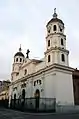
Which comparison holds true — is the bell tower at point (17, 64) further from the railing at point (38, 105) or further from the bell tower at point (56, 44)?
the railing at point (38, 105)

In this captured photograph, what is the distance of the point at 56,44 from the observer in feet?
126

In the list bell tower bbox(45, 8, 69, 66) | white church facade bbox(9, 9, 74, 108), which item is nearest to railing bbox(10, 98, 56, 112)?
white church facade bbox(9, 9, 74, 108)

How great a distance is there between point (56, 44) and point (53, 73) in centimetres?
685

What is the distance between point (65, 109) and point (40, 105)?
541cm

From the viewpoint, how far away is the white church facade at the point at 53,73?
1373 inches

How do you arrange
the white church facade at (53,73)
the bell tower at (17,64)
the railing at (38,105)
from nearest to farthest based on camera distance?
1. the railing at (38,105)
2. the white church facade at (53,73)
3. the bell tower at (17,64)

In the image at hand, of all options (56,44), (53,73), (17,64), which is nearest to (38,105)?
(53,73)

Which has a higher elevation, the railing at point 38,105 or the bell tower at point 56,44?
the bell tower at point 56,44

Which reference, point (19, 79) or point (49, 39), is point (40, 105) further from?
point (19, 79)

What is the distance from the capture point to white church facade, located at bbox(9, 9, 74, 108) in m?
34.9

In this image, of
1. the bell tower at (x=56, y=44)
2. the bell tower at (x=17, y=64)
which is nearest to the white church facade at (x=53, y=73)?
the bell tower at (x=56, y=44)

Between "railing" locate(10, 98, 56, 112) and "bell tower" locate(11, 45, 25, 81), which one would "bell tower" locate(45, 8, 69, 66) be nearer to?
"railing" locate(10, 98, 56, 112)

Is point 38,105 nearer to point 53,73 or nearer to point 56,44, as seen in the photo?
point 53,73

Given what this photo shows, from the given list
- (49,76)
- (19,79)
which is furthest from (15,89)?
(49,76)
